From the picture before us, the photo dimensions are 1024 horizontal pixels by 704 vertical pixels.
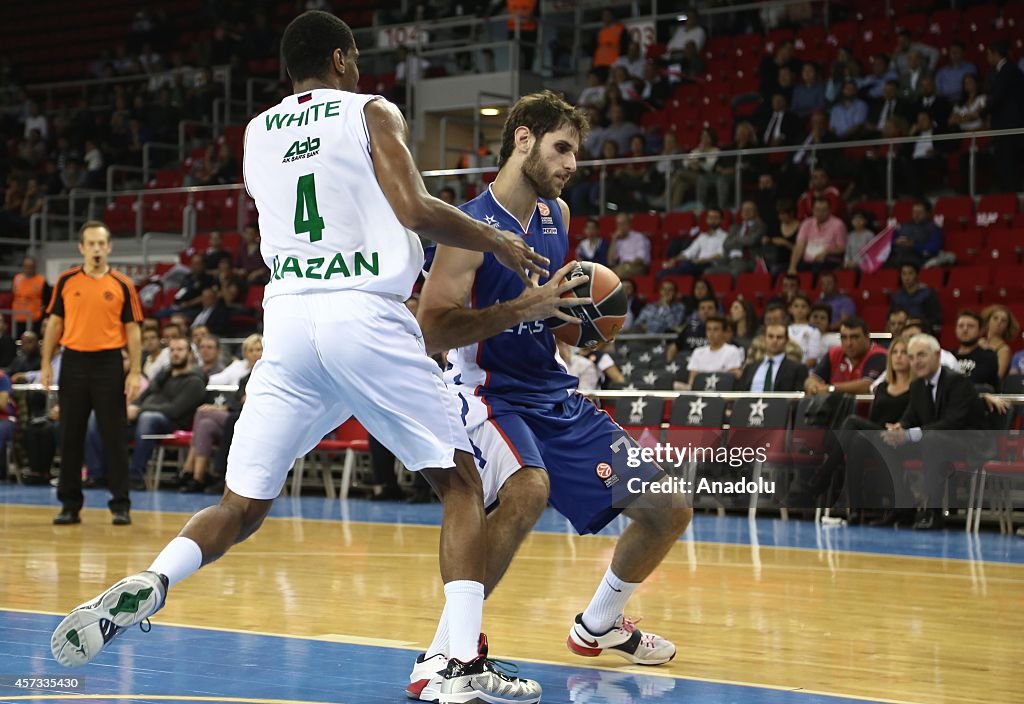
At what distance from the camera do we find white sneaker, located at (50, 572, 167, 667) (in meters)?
3.56

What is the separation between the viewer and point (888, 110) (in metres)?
14.9

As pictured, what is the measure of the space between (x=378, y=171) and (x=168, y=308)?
1434 centimetres

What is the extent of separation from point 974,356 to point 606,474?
697 cm

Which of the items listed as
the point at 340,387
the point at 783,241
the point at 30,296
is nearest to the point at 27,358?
the point at 30,296

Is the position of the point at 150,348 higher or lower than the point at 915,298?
lower

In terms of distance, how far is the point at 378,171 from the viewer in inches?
153

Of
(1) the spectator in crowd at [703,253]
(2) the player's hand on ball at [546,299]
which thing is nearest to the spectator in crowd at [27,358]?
(1) the spectator in crowd at [703,253]

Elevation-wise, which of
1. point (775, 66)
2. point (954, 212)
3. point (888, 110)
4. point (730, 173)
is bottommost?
point (954, 212)

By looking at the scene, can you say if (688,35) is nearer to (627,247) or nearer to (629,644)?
(627,247)

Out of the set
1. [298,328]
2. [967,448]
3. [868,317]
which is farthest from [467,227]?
[868,317]

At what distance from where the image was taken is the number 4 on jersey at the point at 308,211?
3932 mm

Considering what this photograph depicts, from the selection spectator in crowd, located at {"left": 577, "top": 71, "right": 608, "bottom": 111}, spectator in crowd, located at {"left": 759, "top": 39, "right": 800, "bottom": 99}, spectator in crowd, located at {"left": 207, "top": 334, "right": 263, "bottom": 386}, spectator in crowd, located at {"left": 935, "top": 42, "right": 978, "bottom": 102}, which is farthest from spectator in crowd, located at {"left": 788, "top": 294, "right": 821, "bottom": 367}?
spectator in crowd, located at {"left": 577, "top": 71, "right": 608, "bottom": 111}

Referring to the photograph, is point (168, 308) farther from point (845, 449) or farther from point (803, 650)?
point (803, 650)

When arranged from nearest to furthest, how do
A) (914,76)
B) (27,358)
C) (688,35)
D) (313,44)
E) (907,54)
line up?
(313,44), (914,76), (907,54), (27,358), (688,35)
